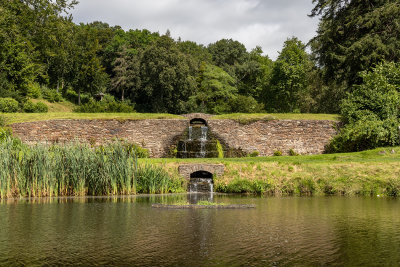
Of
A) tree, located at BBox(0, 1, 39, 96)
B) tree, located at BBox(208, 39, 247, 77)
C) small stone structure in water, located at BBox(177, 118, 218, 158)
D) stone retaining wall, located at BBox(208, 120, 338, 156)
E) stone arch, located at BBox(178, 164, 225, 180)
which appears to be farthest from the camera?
tree, located at BBox(208, 39, 247, 77)

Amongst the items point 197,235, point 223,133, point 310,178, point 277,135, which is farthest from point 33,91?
point 197,235

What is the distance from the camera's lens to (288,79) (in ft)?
168

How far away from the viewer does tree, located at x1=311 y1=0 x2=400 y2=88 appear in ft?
98.2

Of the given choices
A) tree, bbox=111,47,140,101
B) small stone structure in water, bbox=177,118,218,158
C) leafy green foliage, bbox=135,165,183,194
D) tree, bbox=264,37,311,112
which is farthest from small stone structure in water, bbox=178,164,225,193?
tree, bbox=111,47,140,101

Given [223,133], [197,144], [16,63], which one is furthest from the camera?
[16,63]

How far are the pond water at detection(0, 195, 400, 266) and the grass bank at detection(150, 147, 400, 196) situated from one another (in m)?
4.43

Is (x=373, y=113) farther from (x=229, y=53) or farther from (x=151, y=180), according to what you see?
(x=229, y=53)

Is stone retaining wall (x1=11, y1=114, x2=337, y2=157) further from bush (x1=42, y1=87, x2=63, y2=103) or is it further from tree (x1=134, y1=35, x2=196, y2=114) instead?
bush (x1=42, y1=87, x2=63, y2=103)

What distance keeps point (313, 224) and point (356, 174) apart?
9.01m

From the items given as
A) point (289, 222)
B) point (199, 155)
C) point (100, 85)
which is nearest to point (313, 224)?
point (289, 222)

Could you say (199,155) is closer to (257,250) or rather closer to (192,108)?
(192,108)

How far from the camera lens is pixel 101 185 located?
1542 cm

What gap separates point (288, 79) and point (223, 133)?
901 inches

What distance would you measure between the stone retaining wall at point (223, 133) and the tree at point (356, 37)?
4.87 metres
